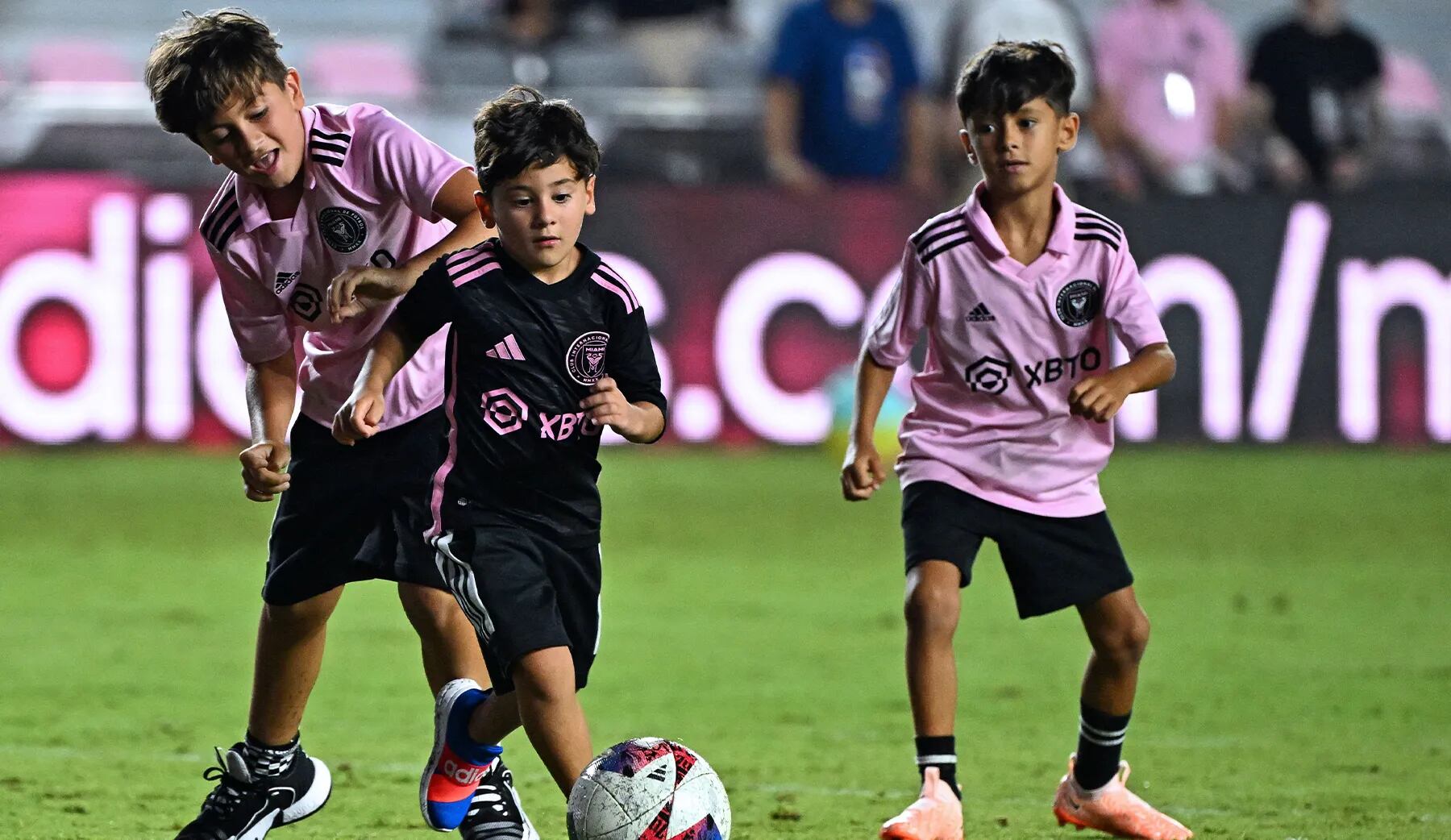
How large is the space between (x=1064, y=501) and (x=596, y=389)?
1321 mm

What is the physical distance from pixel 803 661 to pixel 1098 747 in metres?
2.38

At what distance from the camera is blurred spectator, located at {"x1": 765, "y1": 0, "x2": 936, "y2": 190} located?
13.0 metres

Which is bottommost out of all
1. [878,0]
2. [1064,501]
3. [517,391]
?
[1064,501]

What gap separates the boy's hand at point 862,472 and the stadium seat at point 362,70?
30.9 ft

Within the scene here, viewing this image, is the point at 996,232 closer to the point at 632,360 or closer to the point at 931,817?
the point at 632,360

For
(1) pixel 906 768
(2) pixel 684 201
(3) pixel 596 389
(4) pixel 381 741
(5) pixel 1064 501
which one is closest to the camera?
(3) pixel 596 389

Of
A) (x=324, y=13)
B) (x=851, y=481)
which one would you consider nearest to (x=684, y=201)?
(x=324, y=13)

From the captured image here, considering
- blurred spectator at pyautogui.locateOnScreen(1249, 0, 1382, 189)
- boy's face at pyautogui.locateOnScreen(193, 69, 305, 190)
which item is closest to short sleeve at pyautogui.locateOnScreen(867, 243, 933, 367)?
boy's face at pyautogui.locateOnScreen(193, 69, 305, 190)

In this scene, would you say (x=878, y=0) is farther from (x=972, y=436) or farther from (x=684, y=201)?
(x=972, y=436)

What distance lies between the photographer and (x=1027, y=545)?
498cm

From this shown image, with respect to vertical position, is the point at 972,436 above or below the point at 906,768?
above

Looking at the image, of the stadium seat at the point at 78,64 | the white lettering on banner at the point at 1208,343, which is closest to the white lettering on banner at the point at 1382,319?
the white lettering on banner at the point at 1208,343

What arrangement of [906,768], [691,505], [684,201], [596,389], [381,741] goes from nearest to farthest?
[596,389] < [906,768] < [381,741] < [691,505] < [684,201]

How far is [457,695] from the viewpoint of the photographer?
4609 millimetres
